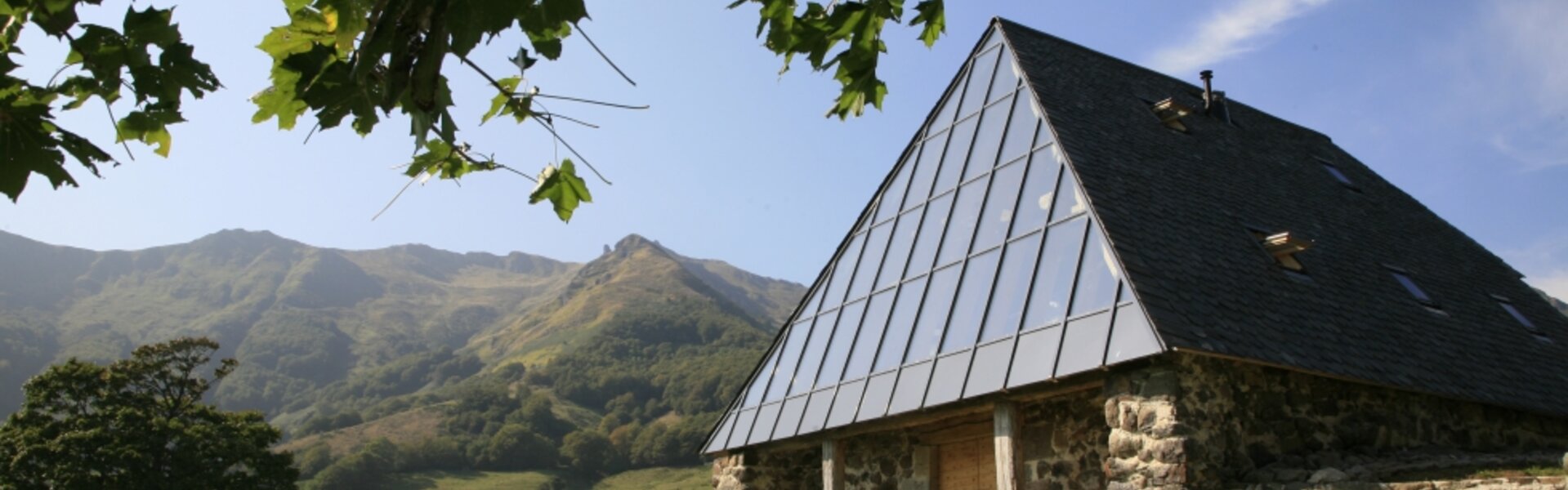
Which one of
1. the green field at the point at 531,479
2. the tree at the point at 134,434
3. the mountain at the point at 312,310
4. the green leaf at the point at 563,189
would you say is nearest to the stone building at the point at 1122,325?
the green leaf at the point at 563,189

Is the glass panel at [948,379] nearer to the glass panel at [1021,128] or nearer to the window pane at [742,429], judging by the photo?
the glass panel at [1021,128]

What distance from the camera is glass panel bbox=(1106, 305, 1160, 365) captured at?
302 inches

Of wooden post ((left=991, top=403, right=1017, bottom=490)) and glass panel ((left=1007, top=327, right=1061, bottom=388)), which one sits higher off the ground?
glass panel ((left=1007, top=327, right=1061, bottom=388))

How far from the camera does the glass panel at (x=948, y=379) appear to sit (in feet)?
30.8

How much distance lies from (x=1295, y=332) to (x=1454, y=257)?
6921 millimetres

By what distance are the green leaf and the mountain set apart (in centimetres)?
9408

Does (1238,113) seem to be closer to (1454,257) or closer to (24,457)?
(1454,257)

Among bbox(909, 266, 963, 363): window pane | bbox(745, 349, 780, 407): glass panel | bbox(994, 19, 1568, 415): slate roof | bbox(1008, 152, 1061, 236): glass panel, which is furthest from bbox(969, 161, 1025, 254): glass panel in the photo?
bbox(745, 349, 780, 407): glass panel

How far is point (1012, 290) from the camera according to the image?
31.5 feet

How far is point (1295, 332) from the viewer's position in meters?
8.81

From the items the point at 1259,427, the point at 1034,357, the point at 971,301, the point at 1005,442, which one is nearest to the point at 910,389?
the point at 971,301

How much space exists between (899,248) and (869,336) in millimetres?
1138

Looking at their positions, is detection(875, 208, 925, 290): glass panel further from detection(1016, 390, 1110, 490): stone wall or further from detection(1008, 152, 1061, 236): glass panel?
detection(1016, 390, 1110, 490): stone wall

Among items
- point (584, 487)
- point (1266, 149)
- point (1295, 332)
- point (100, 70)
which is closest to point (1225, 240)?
point (1295, 332)
